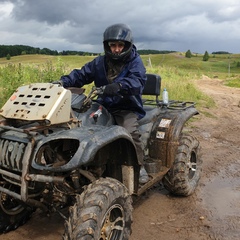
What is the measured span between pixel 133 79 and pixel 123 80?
14 centimetres

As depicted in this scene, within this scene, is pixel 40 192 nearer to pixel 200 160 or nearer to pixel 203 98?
pixel 200 160

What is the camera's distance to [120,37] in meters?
4.19

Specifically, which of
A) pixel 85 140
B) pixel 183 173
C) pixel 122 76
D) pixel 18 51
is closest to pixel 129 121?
pixel 122 76

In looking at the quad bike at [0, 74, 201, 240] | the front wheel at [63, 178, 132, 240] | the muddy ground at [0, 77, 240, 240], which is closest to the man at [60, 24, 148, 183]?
the quad bike at [0, 74, 201, 240]

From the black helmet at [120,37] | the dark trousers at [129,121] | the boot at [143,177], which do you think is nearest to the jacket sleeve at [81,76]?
the black helmet at [120,37]

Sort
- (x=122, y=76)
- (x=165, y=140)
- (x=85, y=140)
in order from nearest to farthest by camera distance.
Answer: (x=85, y=140) < (x=122, y=76) < (x=165, y=140)

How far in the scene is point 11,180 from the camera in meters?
3.33

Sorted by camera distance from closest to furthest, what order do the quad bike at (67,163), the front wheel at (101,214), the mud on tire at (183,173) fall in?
the front wheel at (101,214)
the quad bike at (67,163)
the mud on tire at (183,173)

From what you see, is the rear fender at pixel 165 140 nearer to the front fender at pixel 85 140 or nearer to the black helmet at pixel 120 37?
the black helmet at pixel 120 37

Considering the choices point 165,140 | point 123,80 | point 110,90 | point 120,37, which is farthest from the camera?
point 165,140

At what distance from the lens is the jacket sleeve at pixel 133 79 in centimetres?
401

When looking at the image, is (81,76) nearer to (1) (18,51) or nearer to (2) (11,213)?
(2) (11,213)

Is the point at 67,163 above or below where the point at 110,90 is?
below

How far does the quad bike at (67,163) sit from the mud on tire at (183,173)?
0.67 meters
